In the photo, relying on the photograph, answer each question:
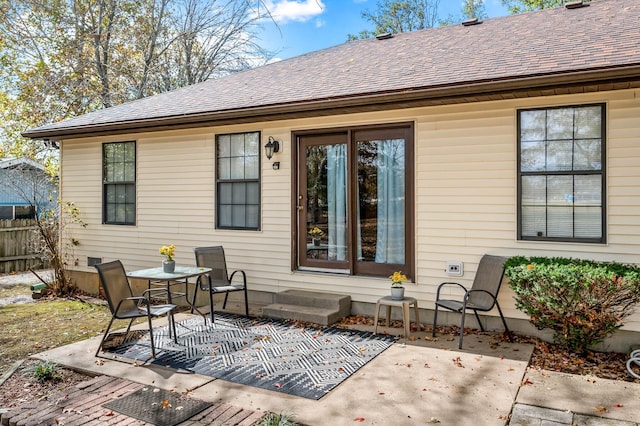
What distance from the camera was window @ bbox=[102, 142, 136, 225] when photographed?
804cm

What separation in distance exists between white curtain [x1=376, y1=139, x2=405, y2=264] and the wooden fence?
8880mm

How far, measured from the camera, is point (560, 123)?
491 centimetres

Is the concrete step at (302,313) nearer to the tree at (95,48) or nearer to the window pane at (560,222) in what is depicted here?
the window pane at (560,222)

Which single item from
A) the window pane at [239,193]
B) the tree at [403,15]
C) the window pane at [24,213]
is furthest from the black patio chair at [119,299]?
the tree at [403,15]

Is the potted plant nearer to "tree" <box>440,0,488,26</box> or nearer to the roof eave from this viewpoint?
the roof eave

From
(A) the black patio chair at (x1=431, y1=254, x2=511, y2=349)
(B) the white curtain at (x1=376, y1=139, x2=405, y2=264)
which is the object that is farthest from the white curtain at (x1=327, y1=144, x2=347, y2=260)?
(A) the black patio chair at (x1=431, y1=254, x2=511, y2=349)

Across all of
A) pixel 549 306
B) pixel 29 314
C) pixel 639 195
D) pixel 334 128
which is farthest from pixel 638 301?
pixel 29 314

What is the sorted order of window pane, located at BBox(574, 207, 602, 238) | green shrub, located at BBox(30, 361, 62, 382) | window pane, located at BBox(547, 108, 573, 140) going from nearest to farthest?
green shrub, located at BBox(30, 361, 62, 382)
window pane, located at BBox(574, 207, 602, 238)
window pane, located at BBox(547, 108, 573, 140)

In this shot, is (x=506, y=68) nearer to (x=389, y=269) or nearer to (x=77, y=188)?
(x=389, y=269)

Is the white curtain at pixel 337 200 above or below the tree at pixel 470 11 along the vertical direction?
below

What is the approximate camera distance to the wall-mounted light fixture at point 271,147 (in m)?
6.55

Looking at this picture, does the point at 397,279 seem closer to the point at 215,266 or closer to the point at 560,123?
the point at 560,123

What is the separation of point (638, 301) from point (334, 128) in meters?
3.92

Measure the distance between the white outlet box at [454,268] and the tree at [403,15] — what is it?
16877 millimetres
